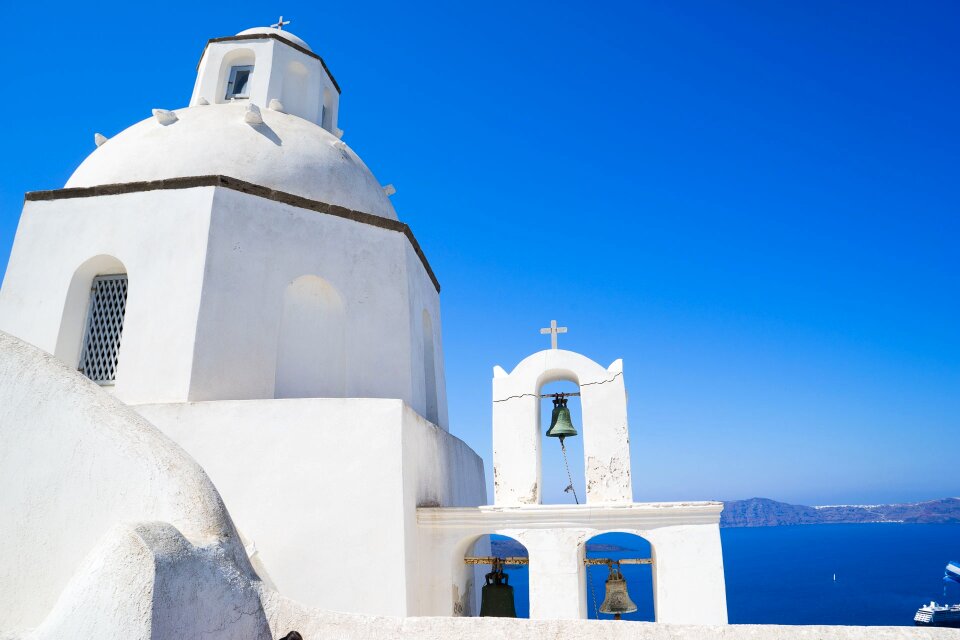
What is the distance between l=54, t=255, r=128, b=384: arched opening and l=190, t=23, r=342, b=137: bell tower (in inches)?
153

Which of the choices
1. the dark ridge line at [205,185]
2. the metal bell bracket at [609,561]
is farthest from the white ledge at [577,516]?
the dark ridge line at [205,185]

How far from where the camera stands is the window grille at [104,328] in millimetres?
6730

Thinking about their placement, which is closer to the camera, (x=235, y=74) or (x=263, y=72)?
(x=263, y=72)

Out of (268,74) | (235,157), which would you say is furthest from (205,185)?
(268,74)

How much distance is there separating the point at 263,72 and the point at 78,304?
Answer: 492 cm

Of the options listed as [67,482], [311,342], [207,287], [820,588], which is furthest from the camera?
[820,588]

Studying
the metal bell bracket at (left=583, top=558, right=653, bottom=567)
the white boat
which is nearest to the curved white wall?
the metal bell bracket at (left=583, top=558, right=653, bottom=567)

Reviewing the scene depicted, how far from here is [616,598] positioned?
5.64 metres

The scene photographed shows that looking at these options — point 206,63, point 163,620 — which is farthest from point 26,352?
point 206,63

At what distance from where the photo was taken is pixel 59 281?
269 inches

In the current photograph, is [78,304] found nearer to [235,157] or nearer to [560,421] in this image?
[235,157]

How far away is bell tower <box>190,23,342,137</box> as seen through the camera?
9.90 m

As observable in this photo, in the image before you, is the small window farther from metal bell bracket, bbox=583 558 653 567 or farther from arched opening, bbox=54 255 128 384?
metal bell bracket, bbox=583 558 653 567

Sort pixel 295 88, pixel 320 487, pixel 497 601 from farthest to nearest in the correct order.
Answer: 1. pixel 295 88
2. pixel 497 601
3. pixel 320 487
